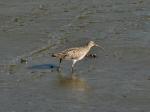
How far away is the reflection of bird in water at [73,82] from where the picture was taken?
628 inches

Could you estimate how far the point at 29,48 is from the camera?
65.4 feet

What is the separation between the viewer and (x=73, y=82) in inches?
650

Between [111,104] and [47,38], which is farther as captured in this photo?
[47,38]

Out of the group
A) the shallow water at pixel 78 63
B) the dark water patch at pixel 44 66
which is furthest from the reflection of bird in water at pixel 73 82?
the dark water patch at pixel 44 66

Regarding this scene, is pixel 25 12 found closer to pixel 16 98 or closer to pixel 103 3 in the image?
pixel 103 3

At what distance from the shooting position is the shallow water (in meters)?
14.8

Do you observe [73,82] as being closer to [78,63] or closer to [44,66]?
[44,66]

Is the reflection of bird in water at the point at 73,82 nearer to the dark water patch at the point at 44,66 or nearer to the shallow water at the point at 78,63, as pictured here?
the shallow water at the point at 78,63

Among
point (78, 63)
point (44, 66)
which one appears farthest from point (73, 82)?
point (78, 63)

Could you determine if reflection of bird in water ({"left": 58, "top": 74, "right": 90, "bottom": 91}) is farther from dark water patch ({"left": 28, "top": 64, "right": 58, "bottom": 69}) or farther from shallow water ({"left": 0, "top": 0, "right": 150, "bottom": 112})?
dark water patch ({"left": 28, "top": 64, "right": 58, "bottom": 69})

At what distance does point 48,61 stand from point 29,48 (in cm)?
177

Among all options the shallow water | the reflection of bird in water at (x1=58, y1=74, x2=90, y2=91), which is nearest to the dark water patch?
the shallow water

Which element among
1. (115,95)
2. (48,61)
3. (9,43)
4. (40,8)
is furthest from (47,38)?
(115,95)

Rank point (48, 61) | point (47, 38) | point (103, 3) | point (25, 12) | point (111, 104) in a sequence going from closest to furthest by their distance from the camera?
point (111, 104) < point (48, 61) < point (47, 38) < point (25, 12) < point (103, 3)
